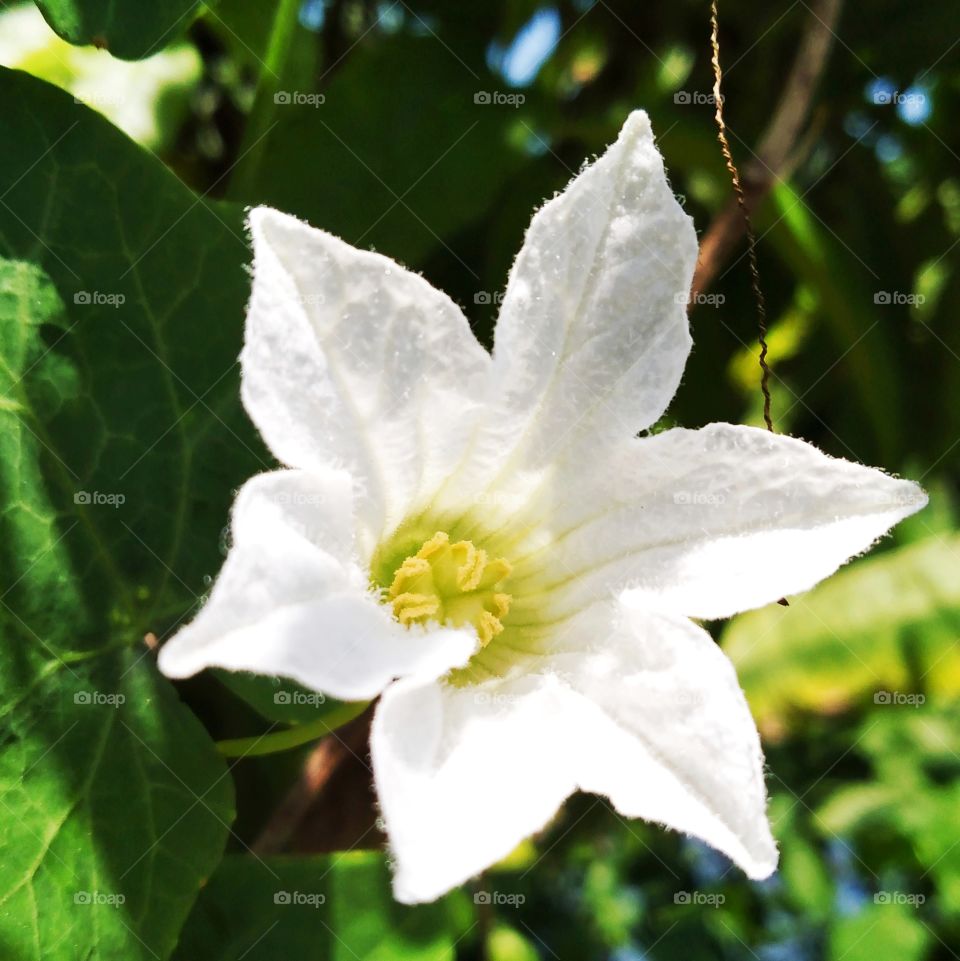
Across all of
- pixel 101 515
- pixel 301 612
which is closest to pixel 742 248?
pixel 101 515

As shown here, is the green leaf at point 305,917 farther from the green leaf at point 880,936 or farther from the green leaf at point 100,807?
the green leaf at point 880,936

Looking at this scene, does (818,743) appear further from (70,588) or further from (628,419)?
(70,588)

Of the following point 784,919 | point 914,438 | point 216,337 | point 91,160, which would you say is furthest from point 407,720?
point 784,919

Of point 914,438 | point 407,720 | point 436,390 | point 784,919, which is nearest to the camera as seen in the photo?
point 407,720

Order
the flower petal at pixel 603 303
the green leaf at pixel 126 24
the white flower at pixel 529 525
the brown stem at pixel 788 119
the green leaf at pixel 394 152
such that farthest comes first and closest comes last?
1. the brown stem at pixel 788 119
2. the green leaf at pixel 394 152
3. the green leaf at pixel 126 24
4. the flower petal at pixel 603 303
5. the white flower at pixel 529 525

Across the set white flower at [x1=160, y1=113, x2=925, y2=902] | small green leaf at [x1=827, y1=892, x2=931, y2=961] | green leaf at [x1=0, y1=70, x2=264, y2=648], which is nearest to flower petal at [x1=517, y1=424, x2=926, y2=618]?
white flower at [x1=160, y1=113, x2=925, y2=902]

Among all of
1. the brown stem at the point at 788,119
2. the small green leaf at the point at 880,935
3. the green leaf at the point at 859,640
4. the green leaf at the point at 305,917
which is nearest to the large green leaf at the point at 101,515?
the green leaf at the point at 305,917
